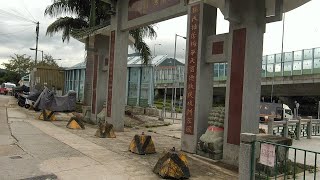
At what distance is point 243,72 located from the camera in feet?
29.4

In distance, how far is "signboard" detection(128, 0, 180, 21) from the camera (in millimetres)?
12250

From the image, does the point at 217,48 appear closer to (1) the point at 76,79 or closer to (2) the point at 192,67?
(2) the point at 192,67

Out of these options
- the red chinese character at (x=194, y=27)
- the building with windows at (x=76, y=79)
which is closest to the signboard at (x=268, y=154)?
the red chinese character at (x=194, y=27)

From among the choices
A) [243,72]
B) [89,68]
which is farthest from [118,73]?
[243,72]

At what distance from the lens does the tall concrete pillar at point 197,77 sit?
10.4 metres

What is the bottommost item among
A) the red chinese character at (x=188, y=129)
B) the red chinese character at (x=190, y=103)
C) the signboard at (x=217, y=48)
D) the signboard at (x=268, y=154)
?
the red chinese character at (x=188, y=129)

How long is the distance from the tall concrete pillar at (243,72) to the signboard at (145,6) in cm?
307

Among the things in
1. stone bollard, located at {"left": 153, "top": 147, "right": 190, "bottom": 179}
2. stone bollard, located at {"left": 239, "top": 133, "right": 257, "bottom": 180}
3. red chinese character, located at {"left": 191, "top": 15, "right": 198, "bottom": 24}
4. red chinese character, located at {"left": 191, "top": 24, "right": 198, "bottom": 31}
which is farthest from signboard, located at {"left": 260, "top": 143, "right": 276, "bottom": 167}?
red chinese character, located at {"left": 191, "top": 15, "right": 198, "bottom": 24}

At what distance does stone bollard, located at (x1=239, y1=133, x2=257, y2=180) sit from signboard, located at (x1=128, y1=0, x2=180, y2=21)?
6.70 m

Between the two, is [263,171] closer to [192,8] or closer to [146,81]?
[192,8]

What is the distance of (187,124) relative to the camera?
1079 cm

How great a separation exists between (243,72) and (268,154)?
3.53 meters

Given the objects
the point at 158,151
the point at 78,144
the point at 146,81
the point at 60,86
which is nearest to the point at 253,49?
the point at 158,151

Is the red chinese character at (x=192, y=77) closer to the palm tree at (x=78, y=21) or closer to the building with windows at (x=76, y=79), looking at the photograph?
the palm tree at (x=78, y=21)
